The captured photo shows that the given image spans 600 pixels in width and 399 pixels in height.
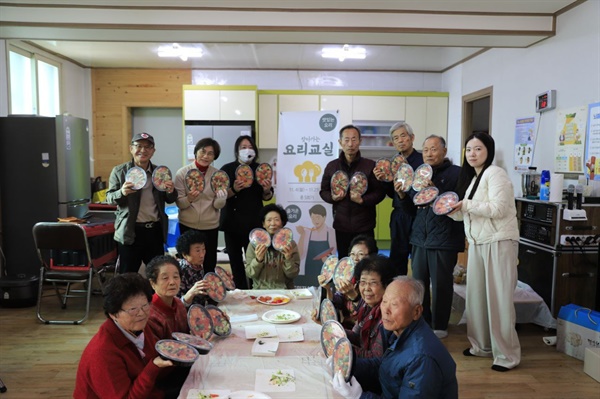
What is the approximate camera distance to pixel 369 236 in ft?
10.6

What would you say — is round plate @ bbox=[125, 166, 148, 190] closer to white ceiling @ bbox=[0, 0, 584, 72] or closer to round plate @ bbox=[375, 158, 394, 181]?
white ceiling @ bbox=[0, 0, 584, 72]

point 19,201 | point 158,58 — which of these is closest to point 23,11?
point 19,201

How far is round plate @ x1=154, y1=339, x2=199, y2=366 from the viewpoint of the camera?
1462 mm

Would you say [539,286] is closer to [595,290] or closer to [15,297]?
[595,290]

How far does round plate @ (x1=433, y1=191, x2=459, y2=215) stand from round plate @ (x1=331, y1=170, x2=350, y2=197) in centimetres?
78

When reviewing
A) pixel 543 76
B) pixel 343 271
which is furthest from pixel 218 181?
pixel 543 76

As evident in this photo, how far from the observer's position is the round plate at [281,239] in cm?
290

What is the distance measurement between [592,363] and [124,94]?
659cm

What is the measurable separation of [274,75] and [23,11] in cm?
365

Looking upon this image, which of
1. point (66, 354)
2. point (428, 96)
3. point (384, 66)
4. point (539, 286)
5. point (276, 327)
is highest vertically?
point (384, 66)

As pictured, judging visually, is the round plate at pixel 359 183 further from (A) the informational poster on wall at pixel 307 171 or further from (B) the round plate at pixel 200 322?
(B) the round plate at pixel 200 322

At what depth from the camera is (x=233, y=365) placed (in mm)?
1712

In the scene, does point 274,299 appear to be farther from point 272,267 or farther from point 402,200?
point 402,200

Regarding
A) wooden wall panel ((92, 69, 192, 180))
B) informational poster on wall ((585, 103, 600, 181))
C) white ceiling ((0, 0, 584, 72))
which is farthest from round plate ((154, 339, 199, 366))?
wooden wall panel ((92, 69, 192, 180))
